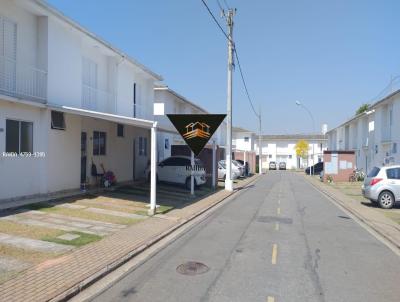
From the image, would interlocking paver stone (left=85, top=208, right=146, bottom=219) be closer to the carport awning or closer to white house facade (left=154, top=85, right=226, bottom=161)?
the carport awning

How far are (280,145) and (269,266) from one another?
3102 inches

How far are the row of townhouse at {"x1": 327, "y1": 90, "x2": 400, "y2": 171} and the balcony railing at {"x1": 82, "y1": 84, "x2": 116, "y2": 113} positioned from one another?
19.9 m

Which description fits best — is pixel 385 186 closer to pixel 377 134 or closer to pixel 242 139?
pixel 377 134

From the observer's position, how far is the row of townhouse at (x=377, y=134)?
31219mm

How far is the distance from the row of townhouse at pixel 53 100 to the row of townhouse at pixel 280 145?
202 feet

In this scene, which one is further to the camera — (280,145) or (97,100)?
(280,145)

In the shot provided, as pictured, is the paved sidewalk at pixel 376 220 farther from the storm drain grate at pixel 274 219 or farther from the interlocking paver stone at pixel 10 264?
the interlocking paver stone at pixel 10 264

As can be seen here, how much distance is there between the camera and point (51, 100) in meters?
15.2

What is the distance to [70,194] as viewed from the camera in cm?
1588

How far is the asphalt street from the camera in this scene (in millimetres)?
6480

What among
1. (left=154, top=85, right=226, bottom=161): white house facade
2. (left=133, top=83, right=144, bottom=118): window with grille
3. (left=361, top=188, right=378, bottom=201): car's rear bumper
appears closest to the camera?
(left=361, top=188, right=378, bottom=201): car's rear bumper

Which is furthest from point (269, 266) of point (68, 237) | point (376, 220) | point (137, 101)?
point (137, 101)

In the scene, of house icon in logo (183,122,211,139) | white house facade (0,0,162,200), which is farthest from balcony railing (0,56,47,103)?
house icon in logo (183,122,211,139)

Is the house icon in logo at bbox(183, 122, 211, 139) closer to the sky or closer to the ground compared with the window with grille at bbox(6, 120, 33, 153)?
closer to the sky
